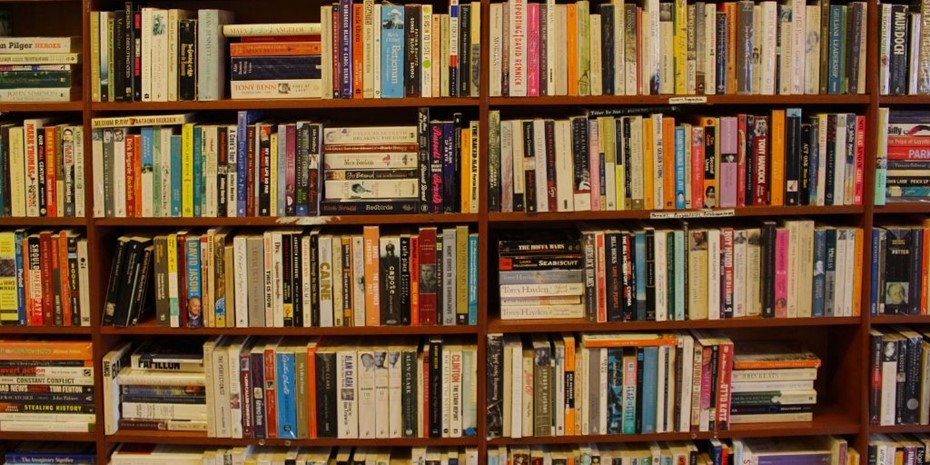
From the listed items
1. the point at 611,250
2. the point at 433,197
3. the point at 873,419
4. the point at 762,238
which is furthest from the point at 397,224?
the point at 873,419

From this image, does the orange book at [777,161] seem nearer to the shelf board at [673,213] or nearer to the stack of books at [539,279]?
the shelf board at [673,213]

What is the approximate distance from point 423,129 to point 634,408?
0.95m

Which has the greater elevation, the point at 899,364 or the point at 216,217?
the point at 216,217

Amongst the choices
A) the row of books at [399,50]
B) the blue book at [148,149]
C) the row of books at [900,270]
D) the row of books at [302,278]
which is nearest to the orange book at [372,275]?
the row of books at [302,278]

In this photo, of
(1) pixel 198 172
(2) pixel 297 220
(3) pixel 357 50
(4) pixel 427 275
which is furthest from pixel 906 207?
(1) pixel 198 172

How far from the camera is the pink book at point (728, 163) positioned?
7.36ft

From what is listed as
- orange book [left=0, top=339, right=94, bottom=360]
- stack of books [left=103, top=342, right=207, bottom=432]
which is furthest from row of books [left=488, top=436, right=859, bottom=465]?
orange book [left=0, top=339, right=94, bottom=360]

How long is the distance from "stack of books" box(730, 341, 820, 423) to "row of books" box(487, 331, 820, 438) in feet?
0.17

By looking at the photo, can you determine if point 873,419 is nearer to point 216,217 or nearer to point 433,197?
point 433,197

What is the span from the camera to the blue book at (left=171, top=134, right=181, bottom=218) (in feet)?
7.38

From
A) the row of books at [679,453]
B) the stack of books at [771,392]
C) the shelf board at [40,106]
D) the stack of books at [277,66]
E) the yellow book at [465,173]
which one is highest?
the stack of books at [277,66]

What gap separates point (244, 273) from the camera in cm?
228

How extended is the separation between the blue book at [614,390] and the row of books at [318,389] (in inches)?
14.4

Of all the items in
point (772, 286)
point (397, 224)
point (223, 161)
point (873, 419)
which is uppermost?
point (223, 161)
